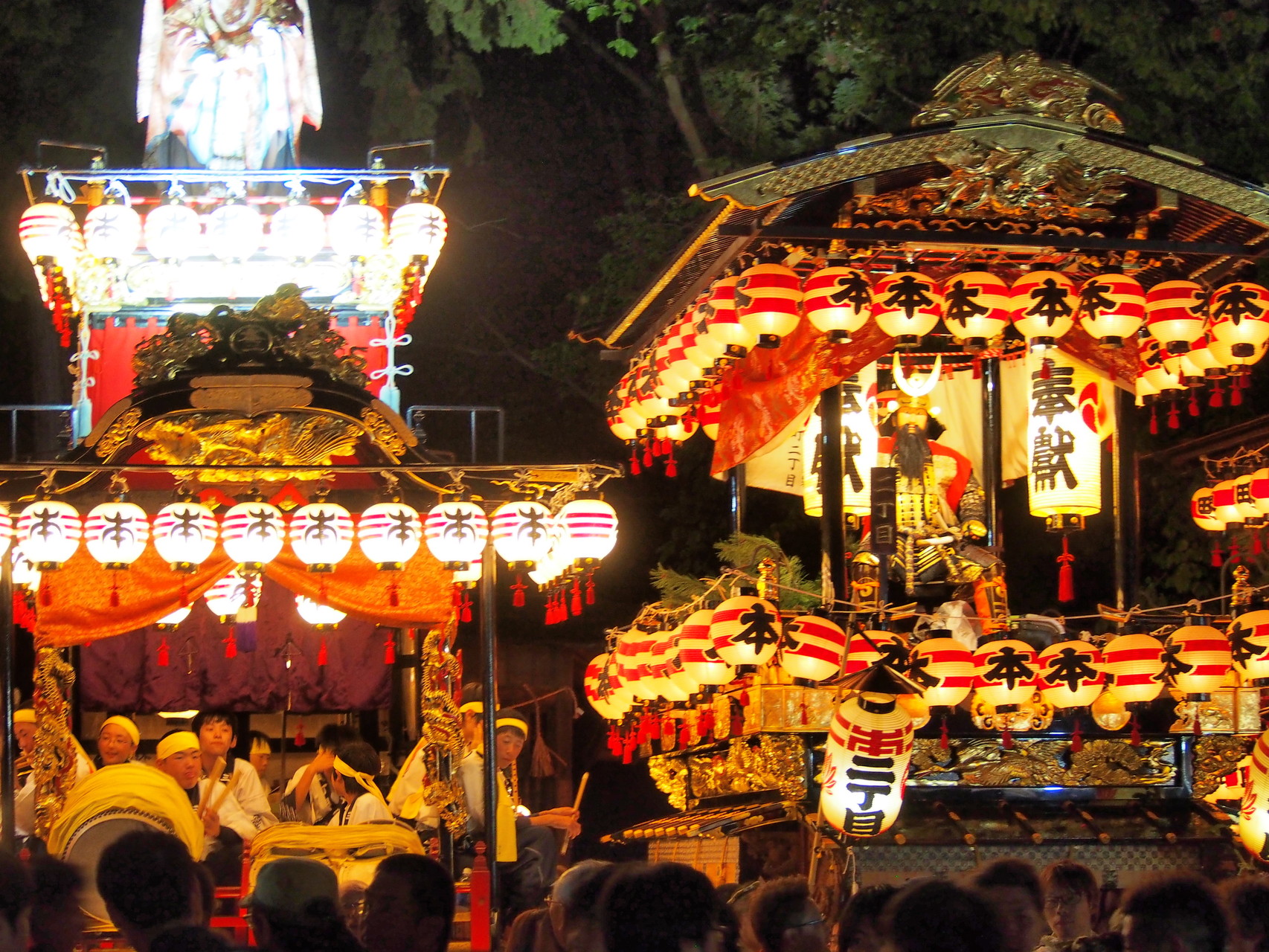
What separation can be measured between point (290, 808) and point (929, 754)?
181 inches

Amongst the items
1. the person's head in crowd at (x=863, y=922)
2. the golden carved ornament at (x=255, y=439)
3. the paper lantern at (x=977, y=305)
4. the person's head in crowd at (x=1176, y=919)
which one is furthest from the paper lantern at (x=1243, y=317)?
the person's head in crowd at (x=1176, y=919)

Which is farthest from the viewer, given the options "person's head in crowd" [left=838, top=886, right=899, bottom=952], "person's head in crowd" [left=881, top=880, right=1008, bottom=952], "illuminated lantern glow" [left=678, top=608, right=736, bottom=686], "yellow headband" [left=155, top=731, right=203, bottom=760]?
"yellow headband" [left=155, top=731, right=203, bottom=760]

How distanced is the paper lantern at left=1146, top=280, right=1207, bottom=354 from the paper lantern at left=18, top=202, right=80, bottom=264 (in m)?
9.97

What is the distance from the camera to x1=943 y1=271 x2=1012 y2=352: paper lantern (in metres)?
10.2

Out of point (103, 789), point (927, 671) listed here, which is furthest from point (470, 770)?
point (927, 671)

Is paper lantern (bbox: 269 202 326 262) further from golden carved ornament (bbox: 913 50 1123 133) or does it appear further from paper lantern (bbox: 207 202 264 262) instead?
golden carved ornament (bbox: 913 50 1123 133)

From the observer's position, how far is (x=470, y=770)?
1121 centimetres

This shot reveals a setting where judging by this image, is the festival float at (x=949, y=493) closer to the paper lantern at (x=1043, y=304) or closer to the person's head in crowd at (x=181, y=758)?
the paper lantern at (x=1043, y=304)

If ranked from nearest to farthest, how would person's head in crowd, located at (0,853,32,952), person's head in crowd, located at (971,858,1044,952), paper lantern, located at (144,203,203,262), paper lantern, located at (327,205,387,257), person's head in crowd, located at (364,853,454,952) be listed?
person's head in crowd, located at (0,853,32,952) → person's head in crowd, located at (364,853,454,952) → person's head in crowd, located at (971,858,1044,952) → paper lantern, located at (144,203,203,262) → paper lantern, located at (327,205,387,257)

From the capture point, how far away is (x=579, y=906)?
201 inches

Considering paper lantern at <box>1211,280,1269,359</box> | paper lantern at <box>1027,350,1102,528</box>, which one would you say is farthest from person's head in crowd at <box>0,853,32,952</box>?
paper lantern at <box>1027,350,1102,528</box>

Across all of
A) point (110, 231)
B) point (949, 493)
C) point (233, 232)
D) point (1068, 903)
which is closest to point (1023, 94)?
point (949, 493)

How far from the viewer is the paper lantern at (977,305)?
10.2 meters

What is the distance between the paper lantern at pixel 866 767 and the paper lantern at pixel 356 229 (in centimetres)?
820
